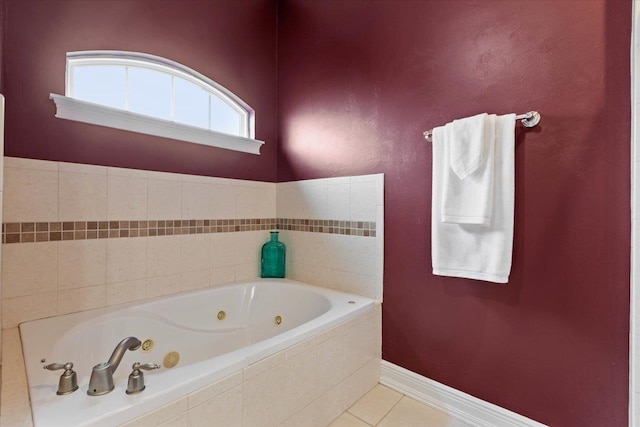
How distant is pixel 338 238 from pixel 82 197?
1.41m

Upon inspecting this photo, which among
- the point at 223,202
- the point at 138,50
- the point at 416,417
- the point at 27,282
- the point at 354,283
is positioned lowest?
the point at 416,417

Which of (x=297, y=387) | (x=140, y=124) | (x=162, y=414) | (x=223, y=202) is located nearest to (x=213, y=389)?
(x=162, y=414)

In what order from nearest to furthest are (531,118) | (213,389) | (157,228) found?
1. (213,389)
2. (531,118)
3. (157,228)

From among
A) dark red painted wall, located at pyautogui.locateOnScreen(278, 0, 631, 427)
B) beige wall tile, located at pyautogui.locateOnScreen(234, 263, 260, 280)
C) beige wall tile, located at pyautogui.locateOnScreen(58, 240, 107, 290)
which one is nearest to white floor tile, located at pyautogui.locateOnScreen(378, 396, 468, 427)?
dark red painted wall, located at pyautogui.locateOnScreen(278, 0, 631, 427)

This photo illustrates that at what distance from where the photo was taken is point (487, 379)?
1429 mm

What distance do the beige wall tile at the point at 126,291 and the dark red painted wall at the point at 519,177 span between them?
1.35 m

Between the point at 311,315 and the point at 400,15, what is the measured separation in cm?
186

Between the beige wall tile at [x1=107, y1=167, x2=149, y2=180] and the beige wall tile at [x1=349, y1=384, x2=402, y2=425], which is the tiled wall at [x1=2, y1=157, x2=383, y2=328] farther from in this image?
the beige wall tile at [x1=349, y1=384, x2=402, y2=425]

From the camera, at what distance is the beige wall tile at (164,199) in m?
1.69

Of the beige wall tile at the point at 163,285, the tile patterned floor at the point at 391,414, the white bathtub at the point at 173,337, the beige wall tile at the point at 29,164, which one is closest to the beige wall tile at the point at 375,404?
the tile patterned floor at the point at 391,414

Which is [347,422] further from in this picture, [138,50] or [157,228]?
[138,50]

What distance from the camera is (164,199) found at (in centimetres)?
174

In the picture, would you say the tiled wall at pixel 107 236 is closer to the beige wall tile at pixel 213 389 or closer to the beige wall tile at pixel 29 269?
the beige wall tile at pixel 29 269

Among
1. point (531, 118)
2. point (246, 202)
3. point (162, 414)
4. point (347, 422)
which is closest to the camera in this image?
point (162, 414)
